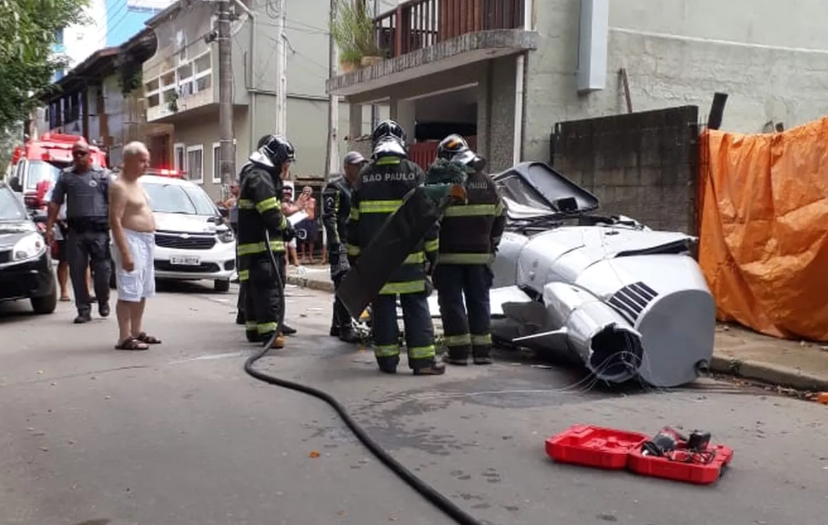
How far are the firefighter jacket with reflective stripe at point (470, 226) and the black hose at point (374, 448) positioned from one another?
5.37 feet

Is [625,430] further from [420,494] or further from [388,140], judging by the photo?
[388,140]

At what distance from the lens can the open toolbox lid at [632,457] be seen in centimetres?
426

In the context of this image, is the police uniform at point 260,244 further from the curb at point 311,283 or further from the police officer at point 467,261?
the curb at point 311,283

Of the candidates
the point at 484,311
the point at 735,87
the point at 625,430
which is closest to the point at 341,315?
the point at 484,311

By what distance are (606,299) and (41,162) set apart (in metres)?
16.6

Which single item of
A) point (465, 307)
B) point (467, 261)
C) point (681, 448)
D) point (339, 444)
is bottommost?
point (339, 444)

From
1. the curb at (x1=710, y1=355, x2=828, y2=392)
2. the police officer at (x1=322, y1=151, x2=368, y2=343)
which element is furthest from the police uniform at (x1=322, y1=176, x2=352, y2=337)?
the curb at (x1=710, y1=355, x2=828, y2=392)

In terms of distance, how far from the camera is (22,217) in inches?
388

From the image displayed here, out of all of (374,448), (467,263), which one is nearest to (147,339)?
(467,263)

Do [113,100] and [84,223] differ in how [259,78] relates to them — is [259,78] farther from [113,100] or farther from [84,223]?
[113,100]

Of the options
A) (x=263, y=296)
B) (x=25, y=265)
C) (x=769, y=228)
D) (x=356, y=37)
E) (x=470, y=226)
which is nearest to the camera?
(x=470, y=226)

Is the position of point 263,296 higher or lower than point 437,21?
lower

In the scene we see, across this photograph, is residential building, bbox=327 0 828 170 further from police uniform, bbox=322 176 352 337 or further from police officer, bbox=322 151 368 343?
police uniform, bbox=322 176 352 337

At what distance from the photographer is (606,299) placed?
6.60 metres
